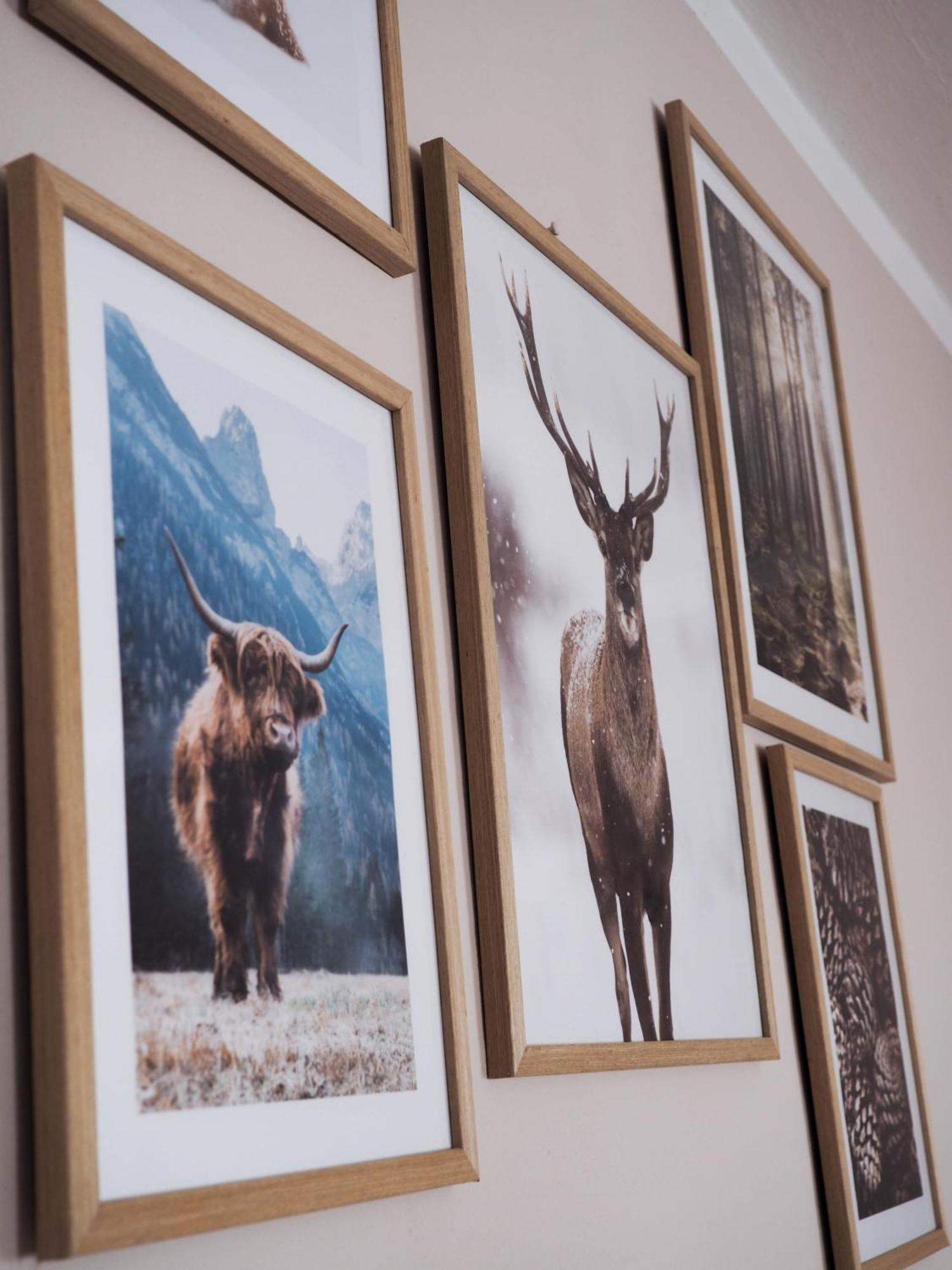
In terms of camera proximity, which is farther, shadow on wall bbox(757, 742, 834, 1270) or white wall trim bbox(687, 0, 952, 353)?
white wall trim bbox(687, 0, 952, 353)

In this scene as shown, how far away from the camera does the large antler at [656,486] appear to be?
139 centimetres

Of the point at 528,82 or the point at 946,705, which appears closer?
the point at 528,82

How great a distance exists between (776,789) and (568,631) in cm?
52

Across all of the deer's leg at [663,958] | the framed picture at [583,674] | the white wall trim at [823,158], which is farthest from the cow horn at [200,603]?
the white wall trim at [823,158]

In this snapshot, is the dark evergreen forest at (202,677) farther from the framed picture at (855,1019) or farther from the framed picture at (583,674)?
the framed picture at (855,1019)

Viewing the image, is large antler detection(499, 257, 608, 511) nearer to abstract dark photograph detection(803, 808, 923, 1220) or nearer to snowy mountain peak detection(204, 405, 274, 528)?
snowy mountain peak detection(204, 405, 274, 528)

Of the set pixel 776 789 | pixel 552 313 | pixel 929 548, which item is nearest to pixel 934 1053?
pixel 776 789

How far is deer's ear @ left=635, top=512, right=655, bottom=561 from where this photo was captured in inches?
54.8

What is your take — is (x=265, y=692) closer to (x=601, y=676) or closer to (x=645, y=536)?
(x=601, y=676)

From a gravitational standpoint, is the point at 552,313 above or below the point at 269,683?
above

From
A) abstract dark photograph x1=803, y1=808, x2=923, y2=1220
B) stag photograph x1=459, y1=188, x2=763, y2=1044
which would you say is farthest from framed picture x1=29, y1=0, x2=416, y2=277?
abstract dark photograph x1=803, y1=808, x2=923, y2=1220

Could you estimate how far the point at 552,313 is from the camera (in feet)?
4.33

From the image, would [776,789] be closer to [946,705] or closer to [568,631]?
[568,631]

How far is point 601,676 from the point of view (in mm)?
1263
